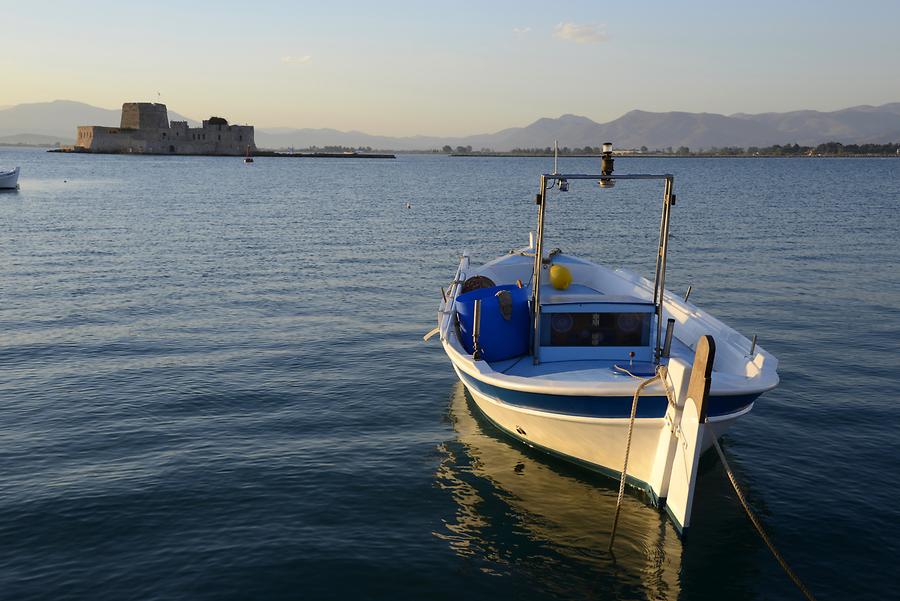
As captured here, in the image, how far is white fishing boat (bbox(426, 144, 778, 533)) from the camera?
10.4 meters

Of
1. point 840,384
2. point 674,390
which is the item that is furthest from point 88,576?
point 840,384

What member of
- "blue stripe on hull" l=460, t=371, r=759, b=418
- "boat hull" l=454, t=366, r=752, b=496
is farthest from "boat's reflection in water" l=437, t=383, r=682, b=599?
"blue stripe on hull" l=460, t=371, r=759, b=418

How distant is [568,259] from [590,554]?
11.1 metres

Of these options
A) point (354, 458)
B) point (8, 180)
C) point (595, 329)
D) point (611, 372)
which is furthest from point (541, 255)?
point (8, 180)

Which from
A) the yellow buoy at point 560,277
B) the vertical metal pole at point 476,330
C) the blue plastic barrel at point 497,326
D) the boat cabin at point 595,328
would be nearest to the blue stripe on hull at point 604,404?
the vertical metal pole at point 476,330

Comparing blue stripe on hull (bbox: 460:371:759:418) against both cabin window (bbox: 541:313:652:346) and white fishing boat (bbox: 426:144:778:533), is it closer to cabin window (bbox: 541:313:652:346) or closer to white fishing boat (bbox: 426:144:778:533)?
white fishing boat (bbox: 426:144:778:533)

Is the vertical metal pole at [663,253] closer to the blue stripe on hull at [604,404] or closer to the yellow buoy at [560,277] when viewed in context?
the blue stripe on hull at [604,404]

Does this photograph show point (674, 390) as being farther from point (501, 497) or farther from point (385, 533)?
point (385, 533)

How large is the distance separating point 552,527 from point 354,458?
13.7 feet

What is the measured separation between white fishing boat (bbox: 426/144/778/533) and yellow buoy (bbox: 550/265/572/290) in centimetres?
185

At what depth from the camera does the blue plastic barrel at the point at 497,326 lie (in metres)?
14.1

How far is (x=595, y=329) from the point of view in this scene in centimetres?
1369

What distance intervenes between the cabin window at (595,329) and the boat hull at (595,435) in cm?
182

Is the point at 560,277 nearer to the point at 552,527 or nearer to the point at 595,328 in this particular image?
the point at 595,328
